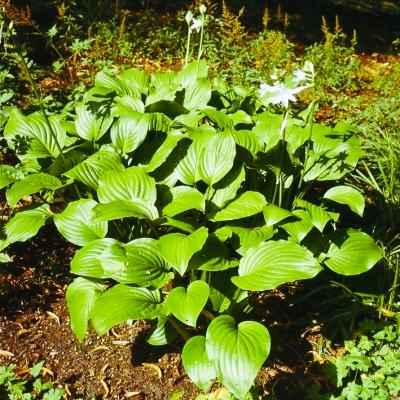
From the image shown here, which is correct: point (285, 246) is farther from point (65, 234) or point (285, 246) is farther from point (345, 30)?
point (345, 30)

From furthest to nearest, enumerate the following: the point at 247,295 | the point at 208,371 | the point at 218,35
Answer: the point at 218,35 → the point at 247,295 → the point at 208,371

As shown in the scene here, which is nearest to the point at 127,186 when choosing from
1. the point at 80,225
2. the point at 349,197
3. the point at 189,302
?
A: the point at 80,225

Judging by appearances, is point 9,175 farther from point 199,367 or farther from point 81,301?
point 199,367

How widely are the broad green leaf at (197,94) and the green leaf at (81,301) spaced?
1490 millimetres

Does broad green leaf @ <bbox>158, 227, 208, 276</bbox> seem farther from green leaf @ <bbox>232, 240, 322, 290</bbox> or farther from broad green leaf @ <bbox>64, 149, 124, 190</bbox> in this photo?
broad green leaf @ <bbox>64, 149, 124, 190</bbox>

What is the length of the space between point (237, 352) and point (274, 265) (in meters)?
0.46

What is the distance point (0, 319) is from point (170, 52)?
3.98 metres

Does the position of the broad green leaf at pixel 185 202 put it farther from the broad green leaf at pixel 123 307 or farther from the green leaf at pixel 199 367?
the green leaf at pixel 199 367

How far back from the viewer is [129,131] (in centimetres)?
302

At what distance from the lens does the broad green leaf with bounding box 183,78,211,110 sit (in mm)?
3449

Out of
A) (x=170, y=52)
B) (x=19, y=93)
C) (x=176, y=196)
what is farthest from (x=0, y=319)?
(x=170, y=52)

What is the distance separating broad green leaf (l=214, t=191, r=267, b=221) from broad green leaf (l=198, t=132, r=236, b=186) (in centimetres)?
17

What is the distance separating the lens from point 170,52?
5895mm

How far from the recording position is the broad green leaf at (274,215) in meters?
2.50
